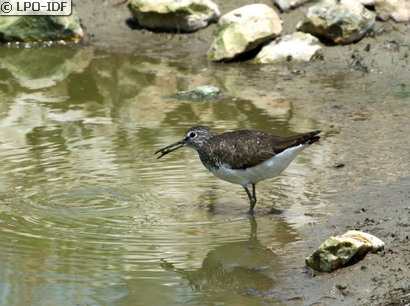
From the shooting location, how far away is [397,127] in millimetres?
11766

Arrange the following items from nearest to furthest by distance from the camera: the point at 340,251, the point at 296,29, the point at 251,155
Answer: the point at 340,251
the point at 251,155
the point at 296,29

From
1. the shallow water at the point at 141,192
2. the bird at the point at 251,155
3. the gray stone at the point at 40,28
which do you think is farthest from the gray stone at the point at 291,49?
the bird at the point at 251,155

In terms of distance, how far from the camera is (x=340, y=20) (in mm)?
14703

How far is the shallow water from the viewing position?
7504 mm

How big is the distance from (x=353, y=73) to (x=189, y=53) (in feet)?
10.1

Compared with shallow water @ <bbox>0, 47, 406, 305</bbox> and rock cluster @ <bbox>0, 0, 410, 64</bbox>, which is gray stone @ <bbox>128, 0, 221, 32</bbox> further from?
shallow water @ <bbox>0, 47, 406, 305</bbox>

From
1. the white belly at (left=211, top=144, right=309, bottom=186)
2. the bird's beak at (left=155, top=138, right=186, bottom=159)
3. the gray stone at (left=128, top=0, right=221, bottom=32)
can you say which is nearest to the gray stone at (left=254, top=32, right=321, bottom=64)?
the gray stone at (left=128, top=0, right=221, bottom=32)

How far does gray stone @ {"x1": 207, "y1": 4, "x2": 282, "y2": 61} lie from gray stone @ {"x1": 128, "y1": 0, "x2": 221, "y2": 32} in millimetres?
1240

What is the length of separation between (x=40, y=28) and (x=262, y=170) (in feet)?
29.7

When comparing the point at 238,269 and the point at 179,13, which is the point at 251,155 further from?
the point at 179,13

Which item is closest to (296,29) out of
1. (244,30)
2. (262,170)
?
(244,30)

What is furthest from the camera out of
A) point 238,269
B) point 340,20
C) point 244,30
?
point 244,30

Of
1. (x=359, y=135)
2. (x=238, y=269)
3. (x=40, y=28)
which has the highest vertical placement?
(x=238, y=269)

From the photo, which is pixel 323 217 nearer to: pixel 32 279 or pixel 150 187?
pixel 150 187
